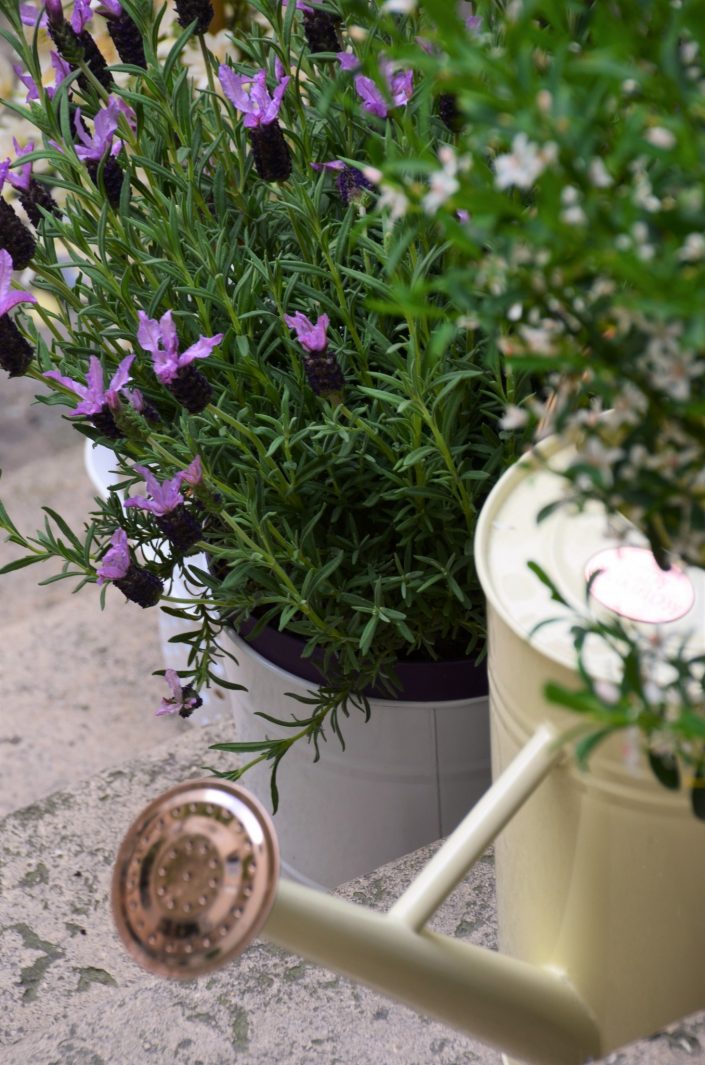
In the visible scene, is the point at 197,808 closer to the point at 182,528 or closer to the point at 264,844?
the point at 264,844

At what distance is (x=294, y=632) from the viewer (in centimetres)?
94

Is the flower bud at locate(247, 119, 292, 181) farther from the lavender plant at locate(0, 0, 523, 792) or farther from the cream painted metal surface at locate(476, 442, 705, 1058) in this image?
the cream painted metal surface at locate(476, 442, 705, 1058)

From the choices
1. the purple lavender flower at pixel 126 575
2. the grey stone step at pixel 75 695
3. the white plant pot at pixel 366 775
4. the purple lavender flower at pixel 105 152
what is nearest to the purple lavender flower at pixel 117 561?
the purple lavender flower at pixel 126 575

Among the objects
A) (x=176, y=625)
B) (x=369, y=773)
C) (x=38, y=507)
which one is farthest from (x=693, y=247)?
(x=38, y=507)

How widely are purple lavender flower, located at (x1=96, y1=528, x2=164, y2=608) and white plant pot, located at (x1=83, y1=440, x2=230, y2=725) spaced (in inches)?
11.0

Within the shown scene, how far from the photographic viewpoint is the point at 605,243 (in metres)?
0.33

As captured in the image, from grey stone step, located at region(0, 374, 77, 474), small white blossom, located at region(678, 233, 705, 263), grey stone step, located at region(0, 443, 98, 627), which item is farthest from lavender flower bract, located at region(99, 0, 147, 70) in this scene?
grey stone step, located at region(0, 374, 77, 474)

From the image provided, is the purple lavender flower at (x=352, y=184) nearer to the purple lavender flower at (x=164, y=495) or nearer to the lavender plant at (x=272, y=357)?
the lavender plant at (x=272, y=357)

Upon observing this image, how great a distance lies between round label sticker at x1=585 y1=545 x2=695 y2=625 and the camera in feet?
1.85

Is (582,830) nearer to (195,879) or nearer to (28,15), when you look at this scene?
(195,879)

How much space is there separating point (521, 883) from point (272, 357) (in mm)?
447

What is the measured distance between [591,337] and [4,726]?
157 centimetres

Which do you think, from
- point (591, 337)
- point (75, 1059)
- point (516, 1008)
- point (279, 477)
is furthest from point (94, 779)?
point (591, 337)

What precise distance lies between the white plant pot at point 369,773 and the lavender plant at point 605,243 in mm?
555
